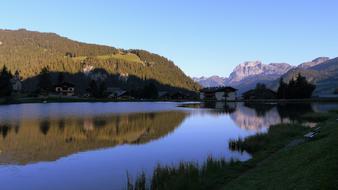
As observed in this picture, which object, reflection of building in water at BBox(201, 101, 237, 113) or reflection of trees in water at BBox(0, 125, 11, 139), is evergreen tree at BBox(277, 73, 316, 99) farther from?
reflection of trees in water at BBox(0, 125, 11, 139)

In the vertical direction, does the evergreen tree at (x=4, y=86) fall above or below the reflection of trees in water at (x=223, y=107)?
above

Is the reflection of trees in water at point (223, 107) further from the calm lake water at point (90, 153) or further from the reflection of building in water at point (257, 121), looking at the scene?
the calm lake water at point (90, 153)

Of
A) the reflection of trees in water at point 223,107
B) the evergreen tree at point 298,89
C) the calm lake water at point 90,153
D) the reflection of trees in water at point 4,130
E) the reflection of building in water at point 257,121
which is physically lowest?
the calm lake water at point 90,153

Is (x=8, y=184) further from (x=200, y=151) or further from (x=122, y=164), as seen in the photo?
(x=200, y=151)

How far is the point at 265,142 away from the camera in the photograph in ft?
120

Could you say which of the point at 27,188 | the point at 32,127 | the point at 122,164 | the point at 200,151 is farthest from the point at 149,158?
the point at 32,127

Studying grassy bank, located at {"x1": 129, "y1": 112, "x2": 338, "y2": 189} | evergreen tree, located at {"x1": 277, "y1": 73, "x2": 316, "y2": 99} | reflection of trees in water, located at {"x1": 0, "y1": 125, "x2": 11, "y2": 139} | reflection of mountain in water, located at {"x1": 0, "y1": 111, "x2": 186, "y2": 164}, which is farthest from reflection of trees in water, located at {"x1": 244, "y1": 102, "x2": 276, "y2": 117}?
grassy bank, located at {"x1": 129, "y1": 112, "x2": 338, "y2": 189}

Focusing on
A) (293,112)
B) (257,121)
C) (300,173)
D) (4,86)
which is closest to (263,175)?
(300,173)

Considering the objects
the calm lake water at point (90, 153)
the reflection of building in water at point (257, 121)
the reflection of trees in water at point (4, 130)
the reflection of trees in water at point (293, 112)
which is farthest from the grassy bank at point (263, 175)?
the reflection of trees in water at point (293, 112)

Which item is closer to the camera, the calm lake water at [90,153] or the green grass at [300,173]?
the green grass at [300,173]

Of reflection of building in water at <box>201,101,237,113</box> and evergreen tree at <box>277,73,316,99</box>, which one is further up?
evergreen tree at <box>277,73,316,99</box>

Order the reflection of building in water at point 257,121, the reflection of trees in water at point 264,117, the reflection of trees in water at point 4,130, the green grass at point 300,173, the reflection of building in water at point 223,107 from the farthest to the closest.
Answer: the reflection of building in water at point 223,107, the reflection of trees in water at point 264,117, the reflection of building in water at point 257,121, the reflection of trees in water at point 4,130, the green grass at point 300,173

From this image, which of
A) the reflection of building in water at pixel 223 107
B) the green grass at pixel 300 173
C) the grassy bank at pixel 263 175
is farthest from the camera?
the reflection of building in water at pixel 223 107

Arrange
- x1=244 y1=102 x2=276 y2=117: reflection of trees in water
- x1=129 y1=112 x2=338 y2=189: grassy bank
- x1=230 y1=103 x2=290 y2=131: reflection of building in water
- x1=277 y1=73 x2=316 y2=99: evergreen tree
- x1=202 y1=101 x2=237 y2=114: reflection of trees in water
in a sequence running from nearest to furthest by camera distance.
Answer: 1. x1=129 y1=112 x2=338 y2=189: grassy bank
2. x1=230 y1=103 x2=290 y2=131: reflection of building in water
3. x1=244 y1=102 x2=276 y2=117: reflection of trees in water
4. x1=202 y1=101 x2=237 y2=114: reflection of trees in water
5. x1=277 y1=73 x2=316 y2=99: evergreen tree
